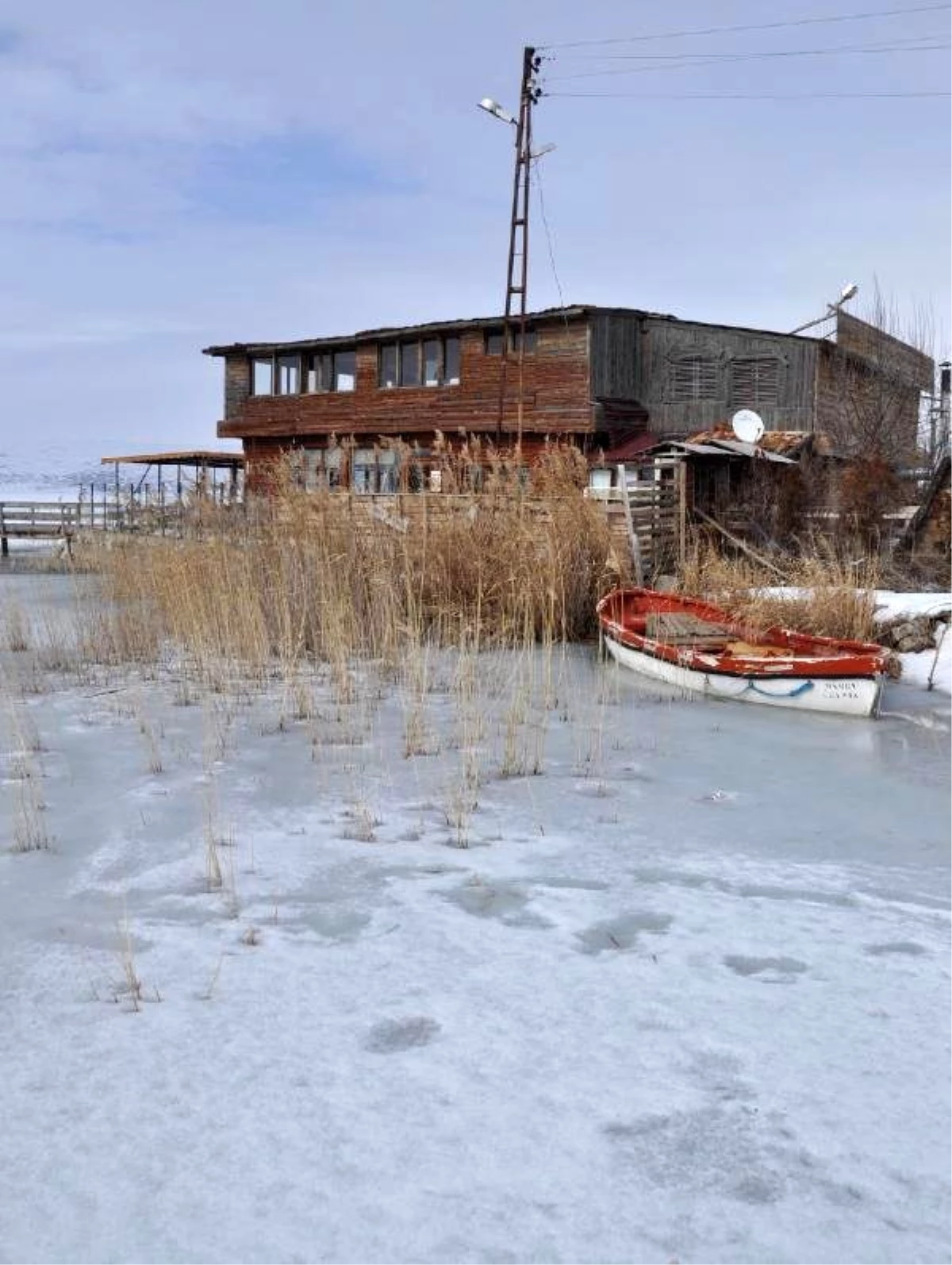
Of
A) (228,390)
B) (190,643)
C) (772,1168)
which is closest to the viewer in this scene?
(772,1168)

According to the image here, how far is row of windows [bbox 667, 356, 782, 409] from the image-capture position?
2658 cm

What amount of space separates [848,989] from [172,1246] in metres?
2.18

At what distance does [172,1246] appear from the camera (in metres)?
2.13

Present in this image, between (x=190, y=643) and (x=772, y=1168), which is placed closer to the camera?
(x=772, y=1168)

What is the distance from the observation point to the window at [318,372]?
31.9m

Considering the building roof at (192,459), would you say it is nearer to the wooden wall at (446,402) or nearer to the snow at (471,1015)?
the wooden wall at (446,402)

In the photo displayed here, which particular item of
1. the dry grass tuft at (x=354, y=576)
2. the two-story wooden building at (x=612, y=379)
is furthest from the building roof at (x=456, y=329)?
the dry grass tuft at (x=354, y=576)

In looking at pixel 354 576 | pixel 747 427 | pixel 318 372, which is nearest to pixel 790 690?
pixel 354 576

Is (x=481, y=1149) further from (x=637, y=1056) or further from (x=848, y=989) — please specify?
(x=848, y=989)

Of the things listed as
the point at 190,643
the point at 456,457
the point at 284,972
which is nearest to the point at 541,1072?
the point at 284,972

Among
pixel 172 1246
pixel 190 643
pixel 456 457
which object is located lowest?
pixel 172 1246

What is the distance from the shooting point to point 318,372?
3212 cm

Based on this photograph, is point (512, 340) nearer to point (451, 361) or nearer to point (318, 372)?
point (451, 361)

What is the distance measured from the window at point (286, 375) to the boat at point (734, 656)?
76.0 feet
